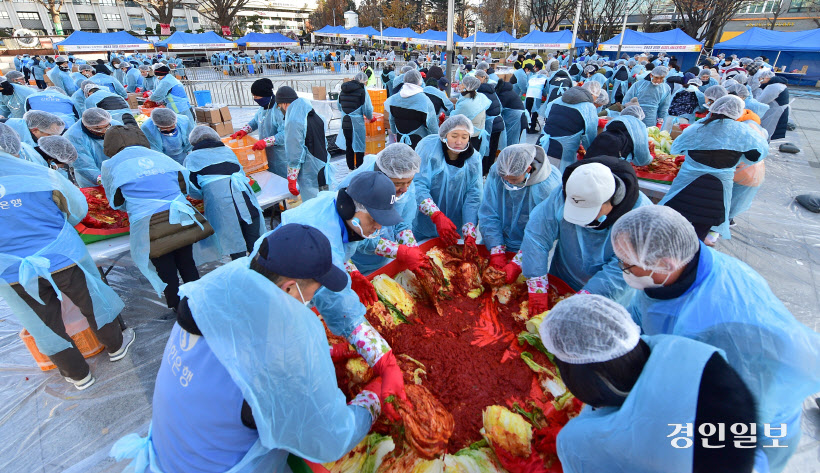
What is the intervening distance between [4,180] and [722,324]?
3776 mm

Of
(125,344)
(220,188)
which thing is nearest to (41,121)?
(220,188)

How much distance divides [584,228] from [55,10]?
176 ft

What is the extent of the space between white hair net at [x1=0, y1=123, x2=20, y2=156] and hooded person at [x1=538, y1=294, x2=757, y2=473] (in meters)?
3.70

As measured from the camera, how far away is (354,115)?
6.00 metres

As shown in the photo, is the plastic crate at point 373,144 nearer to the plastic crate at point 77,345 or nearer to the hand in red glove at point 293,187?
the hand in red glove at point 293,187

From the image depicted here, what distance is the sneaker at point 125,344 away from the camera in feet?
9.99

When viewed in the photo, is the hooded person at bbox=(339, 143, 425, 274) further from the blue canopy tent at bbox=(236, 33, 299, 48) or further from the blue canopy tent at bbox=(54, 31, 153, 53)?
the blue canopy tent at bbox=(236, 33, 299, 48)

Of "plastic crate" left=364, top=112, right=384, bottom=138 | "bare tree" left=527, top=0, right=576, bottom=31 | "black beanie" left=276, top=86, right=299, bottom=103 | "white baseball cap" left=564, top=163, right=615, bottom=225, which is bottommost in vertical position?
"plastic crate" left=364, top=112, right=384, bottom=138

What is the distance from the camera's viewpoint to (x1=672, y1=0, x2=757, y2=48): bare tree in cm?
2238

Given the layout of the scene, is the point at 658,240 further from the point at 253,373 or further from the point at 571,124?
the point at 571,124

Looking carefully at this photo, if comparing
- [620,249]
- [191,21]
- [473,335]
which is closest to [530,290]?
[473,335]

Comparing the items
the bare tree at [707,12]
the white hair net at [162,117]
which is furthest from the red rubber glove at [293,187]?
the bare tree at [707,12]

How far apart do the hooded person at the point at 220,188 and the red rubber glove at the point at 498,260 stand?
90.8 inches

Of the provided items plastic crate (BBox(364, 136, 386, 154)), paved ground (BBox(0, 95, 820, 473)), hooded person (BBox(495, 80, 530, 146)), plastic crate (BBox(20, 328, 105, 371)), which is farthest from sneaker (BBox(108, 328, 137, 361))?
hooded person (BBox(495, 80, 530, 146))
